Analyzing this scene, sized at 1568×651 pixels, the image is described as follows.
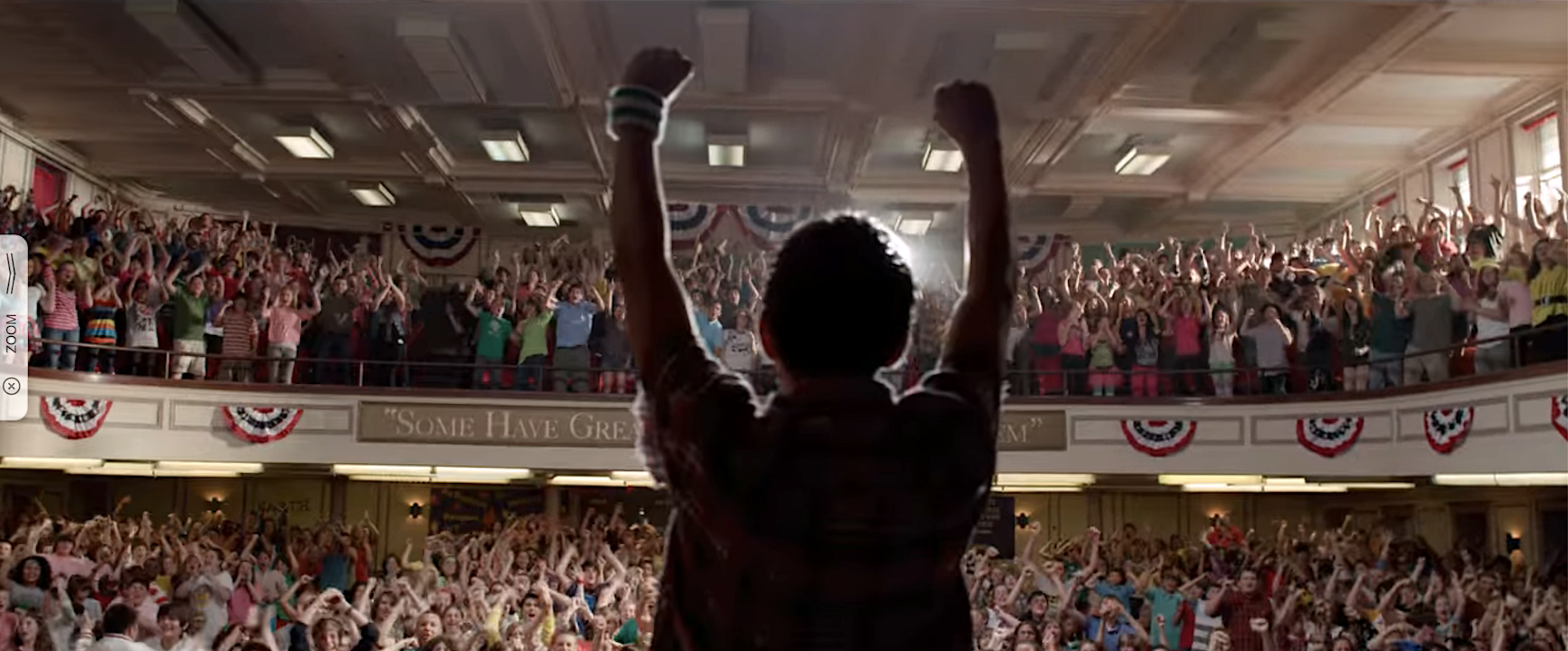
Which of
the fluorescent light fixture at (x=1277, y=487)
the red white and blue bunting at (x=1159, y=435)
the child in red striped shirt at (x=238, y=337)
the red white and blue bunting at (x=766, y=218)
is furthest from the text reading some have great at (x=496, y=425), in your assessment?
the fluorescent light fixture at (x=1277, y=487)

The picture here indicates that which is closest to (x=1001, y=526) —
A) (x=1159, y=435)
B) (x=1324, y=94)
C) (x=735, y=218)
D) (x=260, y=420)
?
(x=1159, y=435)

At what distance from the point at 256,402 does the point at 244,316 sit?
75 cm

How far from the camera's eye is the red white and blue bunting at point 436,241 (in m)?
18.2

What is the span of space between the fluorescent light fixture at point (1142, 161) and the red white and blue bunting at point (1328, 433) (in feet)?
13.9

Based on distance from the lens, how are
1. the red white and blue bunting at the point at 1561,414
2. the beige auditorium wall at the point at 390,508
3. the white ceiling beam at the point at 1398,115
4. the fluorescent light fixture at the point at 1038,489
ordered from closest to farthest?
the red white and blue bunting at the point at 1561,414 → the white ceiling beam at the point at 1398,115 → the fluorescent light fixture at the point at 1038,489 → the beige auditorium wall at the point at 390,508

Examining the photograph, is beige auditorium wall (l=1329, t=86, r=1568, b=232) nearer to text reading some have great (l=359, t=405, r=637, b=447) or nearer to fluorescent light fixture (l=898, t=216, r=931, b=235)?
fluorescent light fixture (l=898, t=216, r=931, b=235)

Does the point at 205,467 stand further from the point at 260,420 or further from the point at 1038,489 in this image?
the point at 1038,489

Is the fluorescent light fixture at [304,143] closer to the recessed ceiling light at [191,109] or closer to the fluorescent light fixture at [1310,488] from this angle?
the recessed ceiling light at [191,109]

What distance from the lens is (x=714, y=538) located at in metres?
1.14

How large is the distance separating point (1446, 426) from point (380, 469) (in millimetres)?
9135

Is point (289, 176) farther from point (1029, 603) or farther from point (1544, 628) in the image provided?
point (1544, 628)

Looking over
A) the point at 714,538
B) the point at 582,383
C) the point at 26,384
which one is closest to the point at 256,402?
the point at 26,384

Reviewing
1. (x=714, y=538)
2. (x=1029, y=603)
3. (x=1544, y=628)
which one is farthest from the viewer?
(x=1029, y=603)

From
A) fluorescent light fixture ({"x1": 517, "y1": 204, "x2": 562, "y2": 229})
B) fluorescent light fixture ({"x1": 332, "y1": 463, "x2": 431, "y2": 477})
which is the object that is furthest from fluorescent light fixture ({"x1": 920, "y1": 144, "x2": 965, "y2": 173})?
fluorescent light fixture ({"x1": 332, "y1": 463, "x2": 431, "y2": 477})
